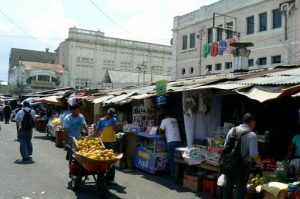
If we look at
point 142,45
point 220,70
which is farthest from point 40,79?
point 220,70

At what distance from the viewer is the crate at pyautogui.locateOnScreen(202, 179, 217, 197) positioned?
8305mm

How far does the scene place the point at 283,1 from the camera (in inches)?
996

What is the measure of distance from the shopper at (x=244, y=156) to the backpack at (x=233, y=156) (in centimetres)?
2

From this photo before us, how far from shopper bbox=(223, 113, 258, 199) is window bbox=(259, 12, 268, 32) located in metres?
21.9

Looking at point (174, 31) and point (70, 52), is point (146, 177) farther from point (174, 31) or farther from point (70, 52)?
point (70, 52)

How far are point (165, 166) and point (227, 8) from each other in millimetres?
21850

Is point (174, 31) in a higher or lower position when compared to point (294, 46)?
higher

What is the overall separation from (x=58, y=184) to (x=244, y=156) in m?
4.44

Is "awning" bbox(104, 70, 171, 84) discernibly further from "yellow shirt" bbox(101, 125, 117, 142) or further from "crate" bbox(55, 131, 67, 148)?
"yellow shirt" bbox(101, 125, 117, 142)

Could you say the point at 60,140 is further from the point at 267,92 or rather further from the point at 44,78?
the point at 44,78

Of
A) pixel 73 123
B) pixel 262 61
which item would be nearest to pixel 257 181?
pixel 73 123

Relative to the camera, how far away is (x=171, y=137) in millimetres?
10117

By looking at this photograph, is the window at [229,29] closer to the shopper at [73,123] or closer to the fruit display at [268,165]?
the shopper at [73,123]

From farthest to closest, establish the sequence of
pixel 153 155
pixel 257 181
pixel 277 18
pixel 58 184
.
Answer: pixel 277 18 < pixel 153 155 < pixel 58 184 < pixel 257 181
